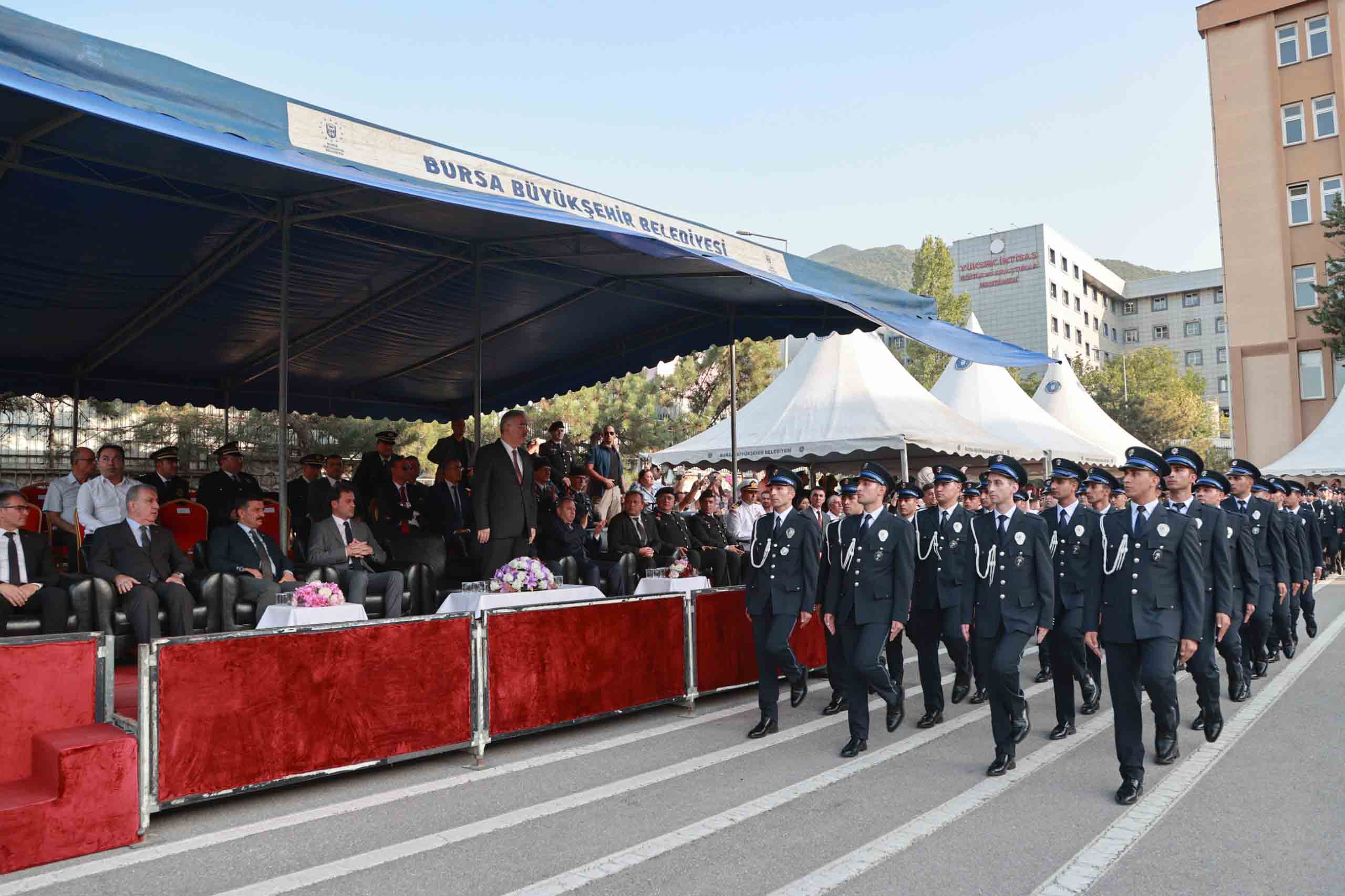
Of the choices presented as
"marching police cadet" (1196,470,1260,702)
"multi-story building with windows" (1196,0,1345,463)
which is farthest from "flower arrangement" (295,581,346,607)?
"multi-story building with windows" (1196,0,1345,463)

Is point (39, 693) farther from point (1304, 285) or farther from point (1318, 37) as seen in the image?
point (1318, 37)

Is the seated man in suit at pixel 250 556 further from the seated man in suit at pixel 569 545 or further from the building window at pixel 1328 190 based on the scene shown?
the building window at pixel 1328 190

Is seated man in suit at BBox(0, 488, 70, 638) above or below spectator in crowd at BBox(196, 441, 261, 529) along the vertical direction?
below

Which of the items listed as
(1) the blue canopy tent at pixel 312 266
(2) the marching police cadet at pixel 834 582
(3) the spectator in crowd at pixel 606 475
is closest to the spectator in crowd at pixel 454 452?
(1) the blue canopy tent at pixel 312 266

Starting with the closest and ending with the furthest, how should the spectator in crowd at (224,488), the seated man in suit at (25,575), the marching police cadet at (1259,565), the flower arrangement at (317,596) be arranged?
the seated man in suit at (25,575) < the flower arrangement at (317,596) < the marching police cadet at (1259,565) < the spectator in crowd at (224,488)

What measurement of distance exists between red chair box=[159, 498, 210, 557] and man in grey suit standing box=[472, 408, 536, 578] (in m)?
3.25

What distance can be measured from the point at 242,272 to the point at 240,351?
3534 mm

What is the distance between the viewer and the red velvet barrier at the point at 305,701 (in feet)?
16.8

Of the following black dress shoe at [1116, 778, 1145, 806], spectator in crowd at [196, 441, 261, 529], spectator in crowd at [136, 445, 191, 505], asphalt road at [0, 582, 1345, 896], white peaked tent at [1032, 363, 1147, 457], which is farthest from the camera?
white peaked tent at [1032, 363, 1147, 457]

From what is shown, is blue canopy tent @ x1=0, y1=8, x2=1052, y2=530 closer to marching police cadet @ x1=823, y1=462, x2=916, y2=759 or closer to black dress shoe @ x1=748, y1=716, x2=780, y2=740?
marching police cadet @ x1=823, y1=462, x2=916, y2=759

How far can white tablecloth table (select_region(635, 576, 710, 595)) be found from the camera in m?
8.17

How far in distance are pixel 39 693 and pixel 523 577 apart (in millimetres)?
3165

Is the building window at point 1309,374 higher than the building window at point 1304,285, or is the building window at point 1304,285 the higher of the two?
the building window at point 1304,285

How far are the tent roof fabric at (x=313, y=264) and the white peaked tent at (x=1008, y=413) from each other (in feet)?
43.4
